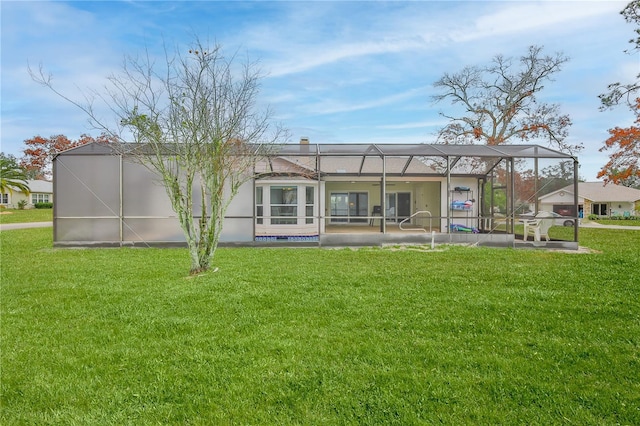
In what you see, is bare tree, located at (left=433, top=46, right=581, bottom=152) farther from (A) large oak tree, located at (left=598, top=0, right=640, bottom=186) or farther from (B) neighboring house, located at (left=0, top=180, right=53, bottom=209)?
(B) neighboring house, located at (left=0, top=180, right=53, bottom=209)

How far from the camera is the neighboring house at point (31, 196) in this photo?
4141cm

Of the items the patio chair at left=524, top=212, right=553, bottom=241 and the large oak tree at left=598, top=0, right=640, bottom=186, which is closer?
the patio chair at left=524, top=212, right=553, bottom=241

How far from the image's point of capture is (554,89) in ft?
82.9

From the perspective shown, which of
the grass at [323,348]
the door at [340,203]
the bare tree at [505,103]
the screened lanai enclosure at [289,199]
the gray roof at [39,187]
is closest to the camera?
the grass at [323,348]

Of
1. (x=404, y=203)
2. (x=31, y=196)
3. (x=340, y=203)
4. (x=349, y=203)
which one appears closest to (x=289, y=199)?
(x=340, y=203)

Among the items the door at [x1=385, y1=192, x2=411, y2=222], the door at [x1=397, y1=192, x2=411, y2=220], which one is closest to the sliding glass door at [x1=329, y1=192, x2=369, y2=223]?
the door at [x1=385, y1=192, x2=411, y2=222]

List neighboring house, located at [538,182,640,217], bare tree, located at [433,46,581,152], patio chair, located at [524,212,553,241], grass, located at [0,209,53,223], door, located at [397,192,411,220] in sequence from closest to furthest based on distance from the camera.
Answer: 1. patio chair, located at [524,212,553,241]
2. door, located at [397,192,411,220]
3. bare tree, located at [433,46,581,152]
4. grass, located at [0,209,53,223]
5. neighboring house, located at [538,182,640,217]

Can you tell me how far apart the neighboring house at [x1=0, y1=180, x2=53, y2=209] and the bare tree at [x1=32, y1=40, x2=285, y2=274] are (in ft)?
134

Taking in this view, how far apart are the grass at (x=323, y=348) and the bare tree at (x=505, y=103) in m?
21.0

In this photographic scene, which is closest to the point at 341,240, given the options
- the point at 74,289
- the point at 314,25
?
the point at 314,25

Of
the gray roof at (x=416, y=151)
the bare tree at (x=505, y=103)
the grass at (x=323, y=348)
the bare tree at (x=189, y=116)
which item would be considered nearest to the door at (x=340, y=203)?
the gray roof at (x=416, y=151)

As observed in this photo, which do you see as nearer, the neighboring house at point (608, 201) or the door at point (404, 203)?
the door at point (404, 203)

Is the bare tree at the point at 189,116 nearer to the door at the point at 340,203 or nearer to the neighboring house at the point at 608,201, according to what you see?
the door at the point at 340,203

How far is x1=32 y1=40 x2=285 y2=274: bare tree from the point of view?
7273 mm
